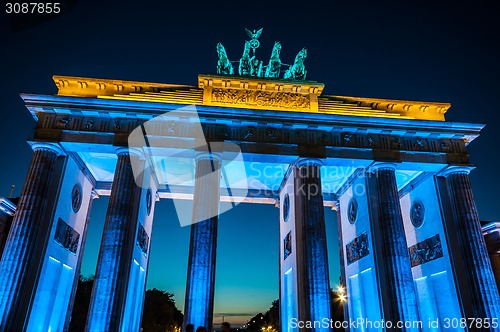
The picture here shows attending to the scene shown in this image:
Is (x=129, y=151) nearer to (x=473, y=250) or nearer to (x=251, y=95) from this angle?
(x=251, y=95)

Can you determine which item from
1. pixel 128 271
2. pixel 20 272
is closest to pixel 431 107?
pixel 128 271

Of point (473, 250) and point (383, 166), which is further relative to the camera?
point (383, 166)

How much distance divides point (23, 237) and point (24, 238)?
72 millimetres

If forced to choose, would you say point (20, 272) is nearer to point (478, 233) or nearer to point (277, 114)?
point (277, 114)

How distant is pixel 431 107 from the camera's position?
24.6 metres

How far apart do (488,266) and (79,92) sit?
87.1 feet

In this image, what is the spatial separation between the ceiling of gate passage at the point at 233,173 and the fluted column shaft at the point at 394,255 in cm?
259

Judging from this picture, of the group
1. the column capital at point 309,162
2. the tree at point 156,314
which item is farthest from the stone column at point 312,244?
the tree at point 156,314

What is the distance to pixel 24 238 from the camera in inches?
722

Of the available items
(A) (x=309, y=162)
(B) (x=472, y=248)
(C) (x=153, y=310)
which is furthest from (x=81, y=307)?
(B) (x=472, y=248)

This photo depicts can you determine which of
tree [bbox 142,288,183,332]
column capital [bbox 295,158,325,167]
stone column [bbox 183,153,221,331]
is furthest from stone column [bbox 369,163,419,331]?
tree [bbox 142,288,183,332]

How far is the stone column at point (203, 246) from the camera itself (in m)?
17.7

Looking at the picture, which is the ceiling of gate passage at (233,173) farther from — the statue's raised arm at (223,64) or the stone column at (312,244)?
the statue's raised arm at (223,64)

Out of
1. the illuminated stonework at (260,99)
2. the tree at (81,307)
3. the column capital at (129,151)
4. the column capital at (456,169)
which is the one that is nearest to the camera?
the column capital at (129,151)
